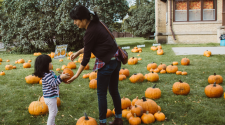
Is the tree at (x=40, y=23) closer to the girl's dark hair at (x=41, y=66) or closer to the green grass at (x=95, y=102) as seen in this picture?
the green grass at (x=95, y=102)

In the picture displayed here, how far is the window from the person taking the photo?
16.9 m

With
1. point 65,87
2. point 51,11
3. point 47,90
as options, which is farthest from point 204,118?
point 51,11

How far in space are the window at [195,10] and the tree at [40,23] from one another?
20.3ft

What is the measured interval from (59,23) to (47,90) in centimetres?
1165

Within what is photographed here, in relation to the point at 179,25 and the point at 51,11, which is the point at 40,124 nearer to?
the point at 51,11

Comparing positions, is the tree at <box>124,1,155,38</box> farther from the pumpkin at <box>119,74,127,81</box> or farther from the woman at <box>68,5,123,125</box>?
the woman at <box>68,5,123,125</box>

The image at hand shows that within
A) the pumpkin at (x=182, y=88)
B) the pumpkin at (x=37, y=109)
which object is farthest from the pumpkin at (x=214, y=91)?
the pumpkin at (x=37, y=109)

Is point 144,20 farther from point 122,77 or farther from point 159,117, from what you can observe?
point 159,117

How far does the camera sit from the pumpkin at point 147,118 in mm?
3291

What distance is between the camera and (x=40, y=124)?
3.45 meters

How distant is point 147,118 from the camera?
10.8ft

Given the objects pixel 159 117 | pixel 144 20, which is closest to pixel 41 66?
pixel 159 117

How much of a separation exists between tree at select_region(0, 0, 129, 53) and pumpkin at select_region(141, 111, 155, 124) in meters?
10.9

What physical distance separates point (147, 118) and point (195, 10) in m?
16.1
